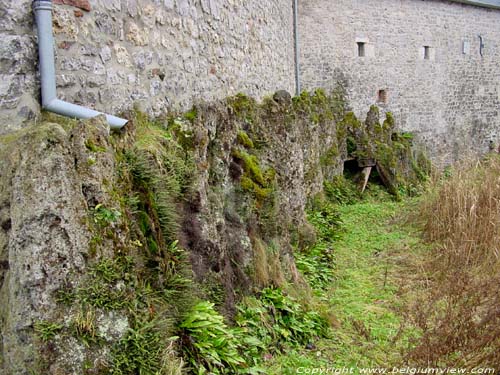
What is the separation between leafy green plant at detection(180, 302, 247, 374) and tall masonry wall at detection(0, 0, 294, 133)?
1.51m

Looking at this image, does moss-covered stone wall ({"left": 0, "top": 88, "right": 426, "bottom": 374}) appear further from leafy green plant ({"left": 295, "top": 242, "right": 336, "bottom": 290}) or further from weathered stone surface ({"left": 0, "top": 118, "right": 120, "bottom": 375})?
leafy green plant ({"left": 295, "top": 242, "right": 336, "bottom": 290})

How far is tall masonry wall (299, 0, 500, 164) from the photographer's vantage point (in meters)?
12.9

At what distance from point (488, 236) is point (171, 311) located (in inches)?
193

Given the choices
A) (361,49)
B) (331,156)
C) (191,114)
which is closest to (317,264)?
(191,114)

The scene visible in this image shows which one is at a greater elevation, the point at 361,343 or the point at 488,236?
the point at 488,236

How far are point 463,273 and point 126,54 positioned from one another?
12.1 ft

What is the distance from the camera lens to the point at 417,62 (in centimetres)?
1516

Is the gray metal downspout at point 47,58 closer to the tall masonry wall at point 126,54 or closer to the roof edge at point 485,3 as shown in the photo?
the tall masonry wall at point 126,54

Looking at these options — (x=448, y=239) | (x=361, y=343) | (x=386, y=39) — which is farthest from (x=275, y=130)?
(x=386, y=39)

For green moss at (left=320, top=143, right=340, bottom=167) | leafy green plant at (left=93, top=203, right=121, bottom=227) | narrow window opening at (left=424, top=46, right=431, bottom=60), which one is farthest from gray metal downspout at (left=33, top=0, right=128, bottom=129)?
narrow window opening at (left=424, top=46, right=431, bottom=60)

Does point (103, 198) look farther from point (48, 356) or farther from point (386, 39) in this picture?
point (386, 39)

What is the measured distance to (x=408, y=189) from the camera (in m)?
12.9

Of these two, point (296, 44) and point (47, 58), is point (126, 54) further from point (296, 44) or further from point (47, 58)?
point (296, 44)

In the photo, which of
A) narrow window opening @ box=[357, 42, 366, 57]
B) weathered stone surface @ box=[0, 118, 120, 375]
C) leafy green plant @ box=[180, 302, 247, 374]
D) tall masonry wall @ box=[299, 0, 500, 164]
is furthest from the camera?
narrow window opening @ box=[357, 42, 366, 57]
